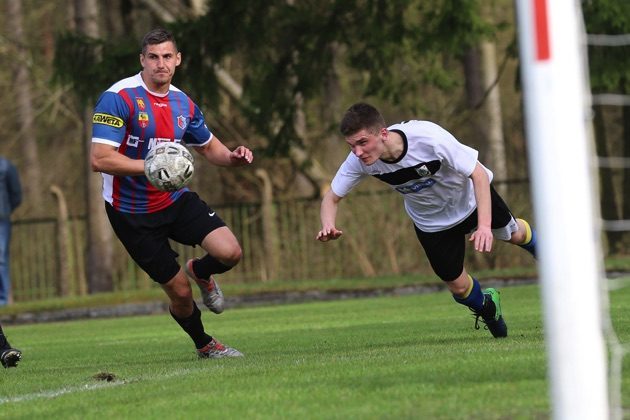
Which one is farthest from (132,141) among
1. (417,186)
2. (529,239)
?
(529,239)

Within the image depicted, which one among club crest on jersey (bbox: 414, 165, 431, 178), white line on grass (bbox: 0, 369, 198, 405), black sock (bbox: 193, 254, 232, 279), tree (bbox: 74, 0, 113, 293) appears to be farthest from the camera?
tree (bbox: 74, 0, 113, 293)

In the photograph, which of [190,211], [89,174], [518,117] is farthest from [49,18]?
[190,211]

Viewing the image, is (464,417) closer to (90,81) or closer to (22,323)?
(22,323)

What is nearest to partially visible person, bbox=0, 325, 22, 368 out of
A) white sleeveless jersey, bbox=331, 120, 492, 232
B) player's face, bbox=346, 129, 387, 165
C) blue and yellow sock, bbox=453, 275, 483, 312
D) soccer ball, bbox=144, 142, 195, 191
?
soccer ball, bbox=144, 142, 195, 191

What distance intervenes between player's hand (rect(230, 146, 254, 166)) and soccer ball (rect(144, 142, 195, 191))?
550 millimetres

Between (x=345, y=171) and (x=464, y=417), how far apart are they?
3750 mm

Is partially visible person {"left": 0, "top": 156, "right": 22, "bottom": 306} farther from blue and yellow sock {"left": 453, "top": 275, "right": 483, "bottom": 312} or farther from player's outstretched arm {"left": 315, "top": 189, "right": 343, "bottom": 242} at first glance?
blue and yellow sock {"left": 453, "top": 275, "right": 483, "bottom": 312}

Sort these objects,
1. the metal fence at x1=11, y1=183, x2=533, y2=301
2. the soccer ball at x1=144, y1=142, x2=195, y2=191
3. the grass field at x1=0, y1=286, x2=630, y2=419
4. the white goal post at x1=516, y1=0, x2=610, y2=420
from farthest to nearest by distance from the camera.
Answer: the metal fence at x1=11, y1=183, x2=533, y2=301, the soccer ball at x1=144, y1=142, x2=195, y2=191, the grass field at x1=0, y1=286, x2=630, y2=419, the white goal post at x1=516, y1=0, x2=610, y2=420

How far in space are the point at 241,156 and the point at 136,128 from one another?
706 millimetres

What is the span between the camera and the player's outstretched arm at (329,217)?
309 inches

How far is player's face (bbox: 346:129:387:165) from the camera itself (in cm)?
782

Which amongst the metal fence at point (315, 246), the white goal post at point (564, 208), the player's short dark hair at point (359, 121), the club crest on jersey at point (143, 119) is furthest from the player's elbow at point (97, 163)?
the metal fence at point (315, 246)

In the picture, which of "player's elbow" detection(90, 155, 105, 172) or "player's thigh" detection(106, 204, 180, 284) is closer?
"player's elbow" detection(90, 155, 105, 172)

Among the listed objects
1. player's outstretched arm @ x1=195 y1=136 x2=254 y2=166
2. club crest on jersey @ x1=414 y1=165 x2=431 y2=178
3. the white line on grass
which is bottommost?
the white line on grass
